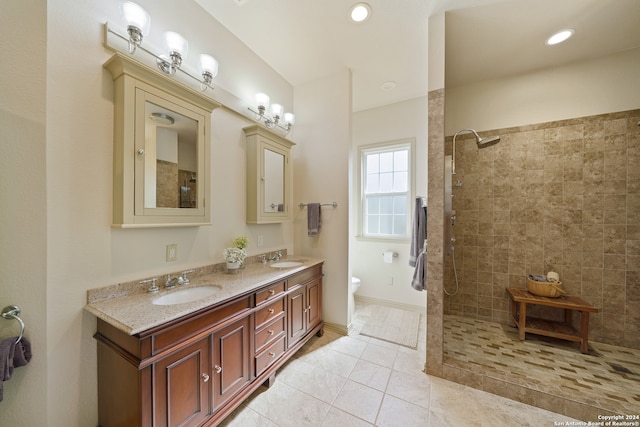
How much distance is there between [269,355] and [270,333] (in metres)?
0.16

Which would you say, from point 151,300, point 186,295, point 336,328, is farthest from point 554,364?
point 151,300

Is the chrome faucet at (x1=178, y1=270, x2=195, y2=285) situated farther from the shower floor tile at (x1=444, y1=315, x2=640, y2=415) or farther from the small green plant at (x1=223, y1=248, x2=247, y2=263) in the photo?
the shower floor tile at (x1=444, y1=315, x2=640, y2=415)

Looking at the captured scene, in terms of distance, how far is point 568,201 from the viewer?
221cm

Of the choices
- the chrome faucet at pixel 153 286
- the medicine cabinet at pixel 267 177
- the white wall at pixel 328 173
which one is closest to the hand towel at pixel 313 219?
the white wall at pixel 328 173

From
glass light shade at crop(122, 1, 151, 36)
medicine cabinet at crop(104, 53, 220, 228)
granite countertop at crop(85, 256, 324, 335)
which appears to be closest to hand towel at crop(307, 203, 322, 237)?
granite countertop at crop(85, 256, 324, 335)

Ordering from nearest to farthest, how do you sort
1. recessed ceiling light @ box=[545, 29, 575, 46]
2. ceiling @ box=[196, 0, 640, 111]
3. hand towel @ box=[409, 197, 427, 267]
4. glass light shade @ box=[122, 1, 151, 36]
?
glass light shade @ box=[122, 1, 151, 36] → ceiling @ box=[196, 0, 640, 111] → recessed ceiling light @ box=[545, 29, 575, 46] → hand towel @ box=[409, 197, 427, 267]

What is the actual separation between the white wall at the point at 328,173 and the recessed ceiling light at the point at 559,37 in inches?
71.5

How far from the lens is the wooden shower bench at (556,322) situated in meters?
1.90

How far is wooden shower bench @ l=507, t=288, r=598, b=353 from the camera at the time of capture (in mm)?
1896

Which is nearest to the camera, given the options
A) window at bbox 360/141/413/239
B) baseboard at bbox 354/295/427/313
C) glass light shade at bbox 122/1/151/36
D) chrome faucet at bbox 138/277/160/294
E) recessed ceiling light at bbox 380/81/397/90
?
glass light shade at bbox 122/1/151/36

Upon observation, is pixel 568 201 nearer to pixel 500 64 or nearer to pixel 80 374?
pixel 500 64

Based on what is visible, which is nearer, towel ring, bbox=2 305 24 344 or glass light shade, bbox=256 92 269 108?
towel ring, bbox=2 305 24 344

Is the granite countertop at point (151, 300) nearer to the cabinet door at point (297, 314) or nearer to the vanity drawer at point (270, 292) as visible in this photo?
the vanity drawer at point (270, 292)

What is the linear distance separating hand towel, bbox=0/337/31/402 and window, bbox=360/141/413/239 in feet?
10.1
